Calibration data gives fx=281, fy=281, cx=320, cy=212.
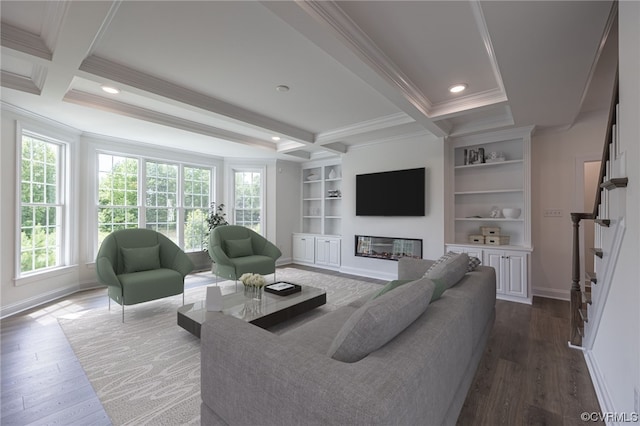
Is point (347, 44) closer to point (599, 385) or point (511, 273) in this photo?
point (599, 385)

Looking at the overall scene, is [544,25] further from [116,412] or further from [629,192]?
[116,412]

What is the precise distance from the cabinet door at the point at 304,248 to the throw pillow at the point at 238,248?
72.9 inches

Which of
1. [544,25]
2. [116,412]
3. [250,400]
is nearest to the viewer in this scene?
[250,400]

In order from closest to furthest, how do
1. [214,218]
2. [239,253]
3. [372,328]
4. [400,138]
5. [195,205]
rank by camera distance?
[372,328], [239,253], [400,138], [214,218], [195,205]

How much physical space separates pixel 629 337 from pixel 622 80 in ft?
4.68

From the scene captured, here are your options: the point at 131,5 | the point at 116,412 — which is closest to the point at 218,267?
the point at 116,412

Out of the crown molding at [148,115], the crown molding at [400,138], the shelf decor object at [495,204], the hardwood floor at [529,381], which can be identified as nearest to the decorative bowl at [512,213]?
the shelf decor object at [495,204]

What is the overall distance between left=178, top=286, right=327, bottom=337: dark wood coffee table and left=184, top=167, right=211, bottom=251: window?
10.8 feet

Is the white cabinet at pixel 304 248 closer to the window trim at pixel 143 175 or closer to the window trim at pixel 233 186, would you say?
the window trim at pixel 233 186

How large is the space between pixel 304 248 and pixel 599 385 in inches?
206

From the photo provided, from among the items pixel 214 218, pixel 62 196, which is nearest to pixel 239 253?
pixel 214 218

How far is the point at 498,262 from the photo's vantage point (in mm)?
4016

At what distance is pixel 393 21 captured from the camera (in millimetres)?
2020

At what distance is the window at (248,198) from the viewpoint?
660 centimetres
